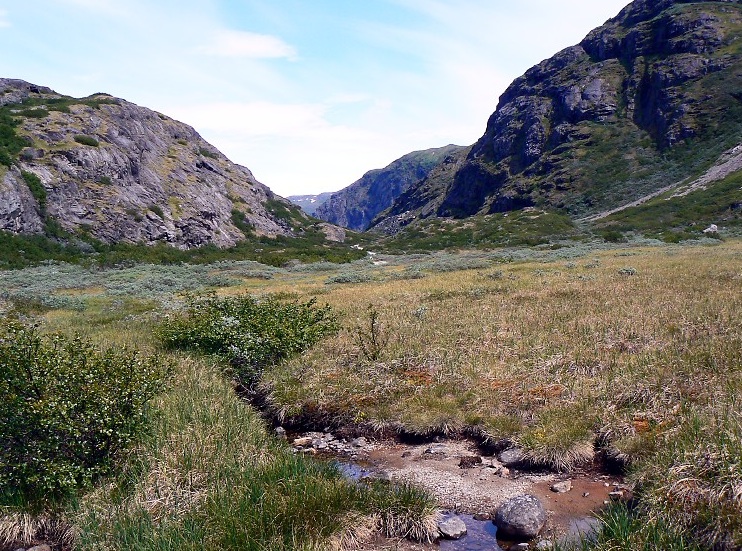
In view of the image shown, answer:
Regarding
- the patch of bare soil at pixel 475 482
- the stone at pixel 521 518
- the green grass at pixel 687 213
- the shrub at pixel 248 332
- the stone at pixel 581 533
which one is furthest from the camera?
the green grass at pixel 687 213

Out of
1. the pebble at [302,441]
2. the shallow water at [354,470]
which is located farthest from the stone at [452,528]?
the pebble at [302,441]

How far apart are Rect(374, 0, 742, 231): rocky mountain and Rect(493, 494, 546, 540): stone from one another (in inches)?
5312

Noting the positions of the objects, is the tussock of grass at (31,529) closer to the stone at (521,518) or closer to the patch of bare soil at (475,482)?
the patch of bare soil at (475,482)

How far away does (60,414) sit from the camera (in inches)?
275

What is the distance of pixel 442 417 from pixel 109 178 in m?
94.4

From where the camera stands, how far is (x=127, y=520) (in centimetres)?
619

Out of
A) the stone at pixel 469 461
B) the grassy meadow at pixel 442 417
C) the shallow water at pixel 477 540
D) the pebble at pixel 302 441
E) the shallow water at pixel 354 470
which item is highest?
the grassy meadow at pixel 442 417

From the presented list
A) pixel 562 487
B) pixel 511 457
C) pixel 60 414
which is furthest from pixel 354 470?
pixel 60 414

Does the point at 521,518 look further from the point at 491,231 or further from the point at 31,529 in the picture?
the point at 491,231

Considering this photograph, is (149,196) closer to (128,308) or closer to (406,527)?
(128,308)

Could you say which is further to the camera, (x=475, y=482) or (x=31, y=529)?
(x=475, y=482)

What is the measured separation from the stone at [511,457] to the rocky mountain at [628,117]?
133302 mm

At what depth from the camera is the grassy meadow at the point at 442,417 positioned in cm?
591

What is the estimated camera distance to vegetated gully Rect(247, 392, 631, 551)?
6.45 metres
